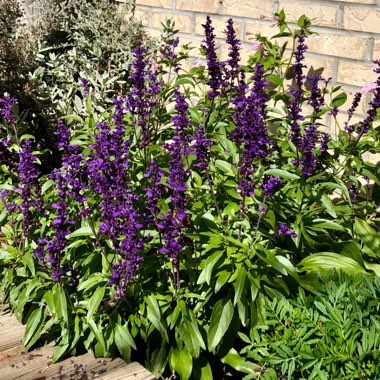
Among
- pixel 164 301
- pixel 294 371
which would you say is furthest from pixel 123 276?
pixel 294 371

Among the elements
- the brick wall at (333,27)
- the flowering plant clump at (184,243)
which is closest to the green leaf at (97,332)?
the flowering plant clump at (184,243)

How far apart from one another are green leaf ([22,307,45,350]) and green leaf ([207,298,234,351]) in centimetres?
86

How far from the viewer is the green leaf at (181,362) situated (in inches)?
105

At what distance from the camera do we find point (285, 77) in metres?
4.15

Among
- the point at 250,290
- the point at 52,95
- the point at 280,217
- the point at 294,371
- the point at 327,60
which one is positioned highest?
the point at 327,60

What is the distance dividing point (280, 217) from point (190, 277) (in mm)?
621

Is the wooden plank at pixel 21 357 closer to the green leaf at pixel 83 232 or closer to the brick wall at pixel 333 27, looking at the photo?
the green leaf at pixel 83 232

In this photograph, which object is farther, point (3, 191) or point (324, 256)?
point (3, 191)

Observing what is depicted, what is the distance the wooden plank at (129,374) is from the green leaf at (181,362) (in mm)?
118

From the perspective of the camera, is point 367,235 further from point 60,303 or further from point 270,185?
point 60,303

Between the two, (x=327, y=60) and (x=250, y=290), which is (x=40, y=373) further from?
(x=327, y=60)

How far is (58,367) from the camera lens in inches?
109

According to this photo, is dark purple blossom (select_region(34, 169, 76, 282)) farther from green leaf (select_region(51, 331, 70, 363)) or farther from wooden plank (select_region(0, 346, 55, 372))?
wooden plank (select_region(0, 346, 55, 372))

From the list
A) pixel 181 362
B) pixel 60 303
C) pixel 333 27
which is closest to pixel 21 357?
pixel 60 303
